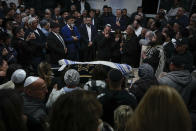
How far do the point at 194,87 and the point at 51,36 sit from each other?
3.76 metres

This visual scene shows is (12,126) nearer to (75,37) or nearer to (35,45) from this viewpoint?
(35,45)

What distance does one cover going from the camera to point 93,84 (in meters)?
3.35

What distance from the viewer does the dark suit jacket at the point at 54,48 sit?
6.04 m

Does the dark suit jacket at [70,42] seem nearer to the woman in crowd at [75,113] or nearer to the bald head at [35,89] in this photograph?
the bald head at [35,89]

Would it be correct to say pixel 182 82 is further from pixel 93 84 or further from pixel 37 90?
pixel 37 90

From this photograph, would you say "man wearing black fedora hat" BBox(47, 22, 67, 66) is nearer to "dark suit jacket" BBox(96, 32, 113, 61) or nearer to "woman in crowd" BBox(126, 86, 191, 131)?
"dark suit jacket" BBox(96, 32, 113, 61)

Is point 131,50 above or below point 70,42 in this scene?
below

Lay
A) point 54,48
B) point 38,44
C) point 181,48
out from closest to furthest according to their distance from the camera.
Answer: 1. point 181,48
2. point 38,44
3. point 54,48

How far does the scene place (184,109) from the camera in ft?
5.14

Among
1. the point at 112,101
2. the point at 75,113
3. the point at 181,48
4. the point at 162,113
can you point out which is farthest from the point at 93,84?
the point at 181,48

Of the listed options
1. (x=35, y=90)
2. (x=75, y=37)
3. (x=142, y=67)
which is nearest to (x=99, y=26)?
(x=75, y=37)

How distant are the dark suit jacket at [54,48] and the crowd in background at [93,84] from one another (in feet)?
0.08

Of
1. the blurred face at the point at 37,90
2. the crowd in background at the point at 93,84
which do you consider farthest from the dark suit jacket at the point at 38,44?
the blurred face at the point at 37,90

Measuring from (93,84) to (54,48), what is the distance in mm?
2971
